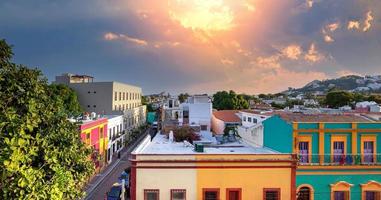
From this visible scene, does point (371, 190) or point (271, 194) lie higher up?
point (371, 190)

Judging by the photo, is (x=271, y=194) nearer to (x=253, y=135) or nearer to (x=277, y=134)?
(x=277, y=134)

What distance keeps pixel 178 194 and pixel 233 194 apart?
9.72ft

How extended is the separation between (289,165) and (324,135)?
117 inches

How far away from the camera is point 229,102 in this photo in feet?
222

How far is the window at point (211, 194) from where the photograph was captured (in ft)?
62.0

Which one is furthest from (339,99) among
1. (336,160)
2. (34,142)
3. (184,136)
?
(34,142)

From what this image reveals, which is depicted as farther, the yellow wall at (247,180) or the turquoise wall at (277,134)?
the turquoise wall at (277,134)

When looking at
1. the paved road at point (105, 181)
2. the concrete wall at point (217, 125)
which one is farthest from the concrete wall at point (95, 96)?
the concrete wall at point (217, 125)

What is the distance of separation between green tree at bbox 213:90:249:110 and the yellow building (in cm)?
4748

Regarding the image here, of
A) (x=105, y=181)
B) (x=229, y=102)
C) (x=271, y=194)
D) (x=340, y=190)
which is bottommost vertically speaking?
(x=105, y=181)

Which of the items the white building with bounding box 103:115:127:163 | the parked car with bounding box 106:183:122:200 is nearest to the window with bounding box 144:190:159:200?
the parked car with bounding box 106:183:122:200

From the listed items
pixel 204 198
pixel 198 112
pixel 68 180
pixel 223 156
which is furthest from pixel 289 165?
pixel 198 112

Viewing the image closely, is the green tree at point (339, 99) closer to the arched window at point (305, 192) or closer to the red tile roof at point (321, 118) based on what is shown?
the red tile roof at point (321, 118)

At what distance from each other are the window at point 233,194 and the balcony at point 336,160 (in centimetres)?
380
